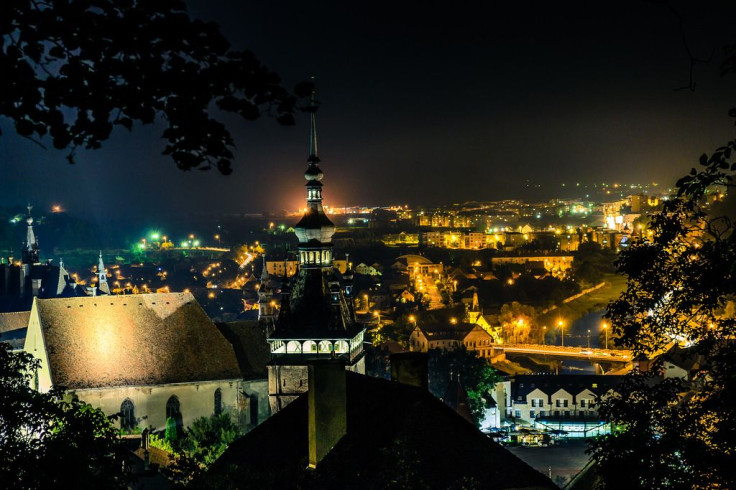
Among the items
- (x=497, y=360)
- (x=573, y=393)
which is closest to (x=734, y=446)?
(x=573, y=393)

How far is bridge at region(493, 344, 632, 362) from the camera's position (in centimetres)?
8754

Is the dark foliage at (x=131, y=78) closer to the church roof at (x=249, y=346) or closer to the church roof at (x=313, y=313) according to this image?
the church roof at (x=313, y=313)

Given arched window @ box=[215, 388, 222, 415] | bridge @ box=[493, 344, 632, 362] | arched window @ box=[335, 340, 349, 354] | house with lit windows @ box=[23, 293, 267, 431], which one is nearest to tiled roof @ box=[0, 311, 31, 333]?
house with lit windows @ box=[23, 293, 267, 431]

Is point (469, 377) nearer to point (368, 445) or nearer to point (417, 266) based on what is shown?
point (368, 445)

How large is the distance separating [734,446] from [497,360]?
84948 mm

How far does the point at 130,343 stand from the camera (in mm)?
39469

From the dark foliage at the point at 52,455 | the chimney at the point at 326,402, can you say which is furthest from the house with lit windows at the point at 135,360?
the dark foliage at the point at 52,455

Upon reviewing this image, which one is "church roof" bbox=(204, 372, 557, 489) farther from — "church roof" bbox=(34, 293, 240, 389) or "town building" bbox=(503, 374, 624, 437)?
"town building" bbox=(503, 374, 624, 437)

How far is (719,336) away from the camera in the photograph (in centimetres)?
1334

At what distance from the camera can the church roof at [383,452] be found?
1478cm

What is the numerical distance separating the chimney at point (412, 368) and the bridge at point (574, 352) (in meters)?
67.2

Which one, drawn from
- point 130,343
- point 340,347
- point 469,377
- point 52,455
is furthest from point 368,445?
point 469,377

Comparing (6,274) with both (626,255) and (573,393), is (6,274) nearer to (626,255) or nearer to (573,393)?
(573,393)

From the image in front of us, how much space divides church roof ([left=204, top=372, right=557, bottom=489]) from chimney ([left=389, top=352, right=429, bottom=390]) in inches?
37.8
